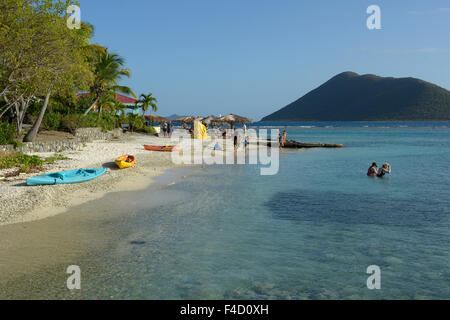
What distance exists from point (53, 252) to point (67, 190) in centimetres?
611

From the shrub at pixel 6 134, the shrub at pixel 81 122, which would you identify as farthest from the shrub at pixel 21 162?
the shrub at pixel 81 122

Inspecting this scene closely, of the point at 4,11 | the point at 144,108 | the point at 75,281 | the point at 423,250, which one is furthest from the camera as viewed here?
the point at 144,108

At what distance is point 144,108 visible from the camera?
2164 inches

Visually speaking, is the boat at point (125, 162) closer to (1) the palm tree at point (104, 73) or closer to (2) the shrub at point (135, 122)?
(1) the palm tree at point (104, 73)

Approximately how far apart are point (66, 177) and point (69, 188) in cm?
87

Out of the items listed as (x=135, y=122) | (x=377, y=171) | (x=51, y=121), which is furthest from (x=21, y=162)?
(x=135, y=122)

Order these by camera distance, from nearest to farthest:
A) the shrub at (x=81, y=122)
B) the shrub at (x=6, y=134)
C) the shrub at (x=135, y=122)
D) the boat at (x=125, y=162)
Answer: the boat at (x=125, y=162), the shrub at (x=6, y=134), the shrub at (x=81, y=122), the shrub at (x=135, y=122)

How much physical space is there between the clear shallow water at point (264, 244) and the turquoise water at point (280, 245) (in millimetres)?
27

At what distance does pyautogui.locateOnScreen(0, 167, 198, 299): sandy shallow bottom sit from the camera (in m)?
6.69

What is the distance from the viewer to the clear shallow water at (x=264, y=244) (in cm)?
697

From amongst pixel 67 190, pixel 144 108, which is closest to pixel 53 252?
pixel 67 190

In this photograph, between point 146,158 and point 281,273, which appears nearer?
point 281,273

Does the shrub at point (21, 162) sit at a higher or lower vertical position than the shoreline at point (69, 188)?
higher

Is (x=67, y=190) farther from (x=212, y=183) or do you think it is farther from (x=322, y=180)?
(x=322, y=180)
